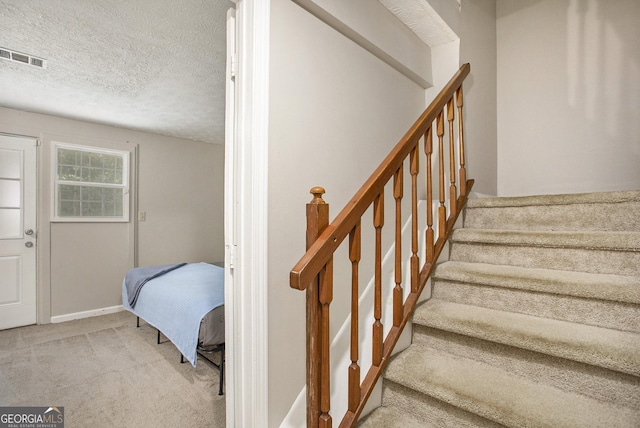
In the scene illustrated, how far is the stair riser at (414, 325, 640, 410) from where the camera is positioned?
1.05 metres

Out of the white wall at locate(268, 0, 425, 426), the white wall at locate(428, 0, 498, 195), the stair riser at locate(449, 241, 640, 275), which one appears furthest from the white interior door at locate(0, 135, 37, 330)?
the stair riser at locate(449, 241, 640, 275)

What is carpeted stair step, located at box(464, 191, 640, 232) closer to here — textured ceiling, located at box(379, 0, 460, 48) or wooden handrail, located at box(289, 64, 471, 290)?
wooden handrail, located at box(289, 64, 471, 290)

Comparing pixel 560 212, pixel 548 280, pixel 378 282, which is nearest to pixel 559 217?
pixel 560 212

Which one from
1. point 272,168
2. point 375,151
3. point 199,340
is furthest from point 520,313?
point 199,340

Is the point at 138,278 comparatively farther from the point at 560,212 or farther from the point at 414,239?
the point at 560,212

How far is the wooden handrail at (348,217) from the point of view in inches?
35.0

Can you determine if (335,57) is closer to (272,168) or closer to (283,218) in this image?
(272,168)

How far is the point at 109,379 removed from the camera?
91.0 inches

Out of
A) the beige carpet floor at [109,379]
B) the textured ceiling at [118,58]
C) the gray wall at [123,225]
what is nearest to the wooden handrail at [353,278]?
the beige carpet floor at [109,379]

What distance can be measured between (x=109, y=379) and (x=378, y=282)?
2.32 m

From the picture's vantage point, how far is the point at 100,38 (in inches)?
82.9

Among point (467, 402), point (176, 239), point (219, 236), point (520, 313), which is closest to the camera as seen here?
point (467, 402)

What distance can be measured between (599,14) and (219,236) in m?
5.11

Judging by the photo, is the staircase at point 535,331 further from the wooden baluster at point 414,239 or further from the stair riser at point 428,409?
the wooden baluster at point 414,239
